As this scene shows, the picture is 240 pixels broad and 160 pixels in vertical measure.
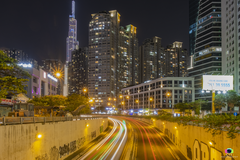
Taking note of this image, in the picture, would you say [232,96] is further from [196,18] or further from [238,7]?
[196,18]

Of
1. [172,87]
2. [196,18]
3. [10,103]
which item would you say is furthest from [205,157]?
[196,18]

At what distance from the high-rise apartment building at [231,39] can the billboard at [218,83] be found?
2686 inches

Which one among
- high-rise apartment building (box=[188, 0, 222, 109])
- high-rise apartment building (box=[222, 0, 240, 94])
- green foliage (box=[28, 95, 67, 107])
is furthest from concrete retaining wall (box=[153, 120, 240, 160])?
high-rise apartment building (box=[188, 0, 222, 109])

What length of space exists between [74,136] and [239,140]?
79.8ft

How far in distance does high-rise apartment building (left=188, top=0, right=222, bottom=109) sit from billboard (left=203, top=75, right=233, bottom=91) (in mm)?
93917

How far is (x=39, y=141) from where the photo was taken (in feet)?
Answer: 67.6

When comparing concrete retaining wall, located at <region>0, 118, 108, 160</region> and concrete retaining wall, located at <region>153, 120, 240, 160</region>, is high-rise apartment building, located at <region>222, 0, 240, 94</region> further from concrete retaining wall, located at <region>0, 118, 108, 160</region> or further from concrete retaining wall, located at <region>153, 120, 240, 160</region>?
concrete retaining wall, located at <region>0, 118, 108, 160</region>

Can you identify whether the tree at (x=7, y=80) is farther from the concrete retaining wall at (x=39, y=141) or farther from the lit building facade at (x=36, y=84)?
the lit building facade at (x=36, y=84)

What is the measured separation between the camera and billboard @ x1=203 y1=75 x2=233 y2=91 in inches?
1705

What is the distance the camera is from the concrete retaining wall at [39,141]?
616 inches

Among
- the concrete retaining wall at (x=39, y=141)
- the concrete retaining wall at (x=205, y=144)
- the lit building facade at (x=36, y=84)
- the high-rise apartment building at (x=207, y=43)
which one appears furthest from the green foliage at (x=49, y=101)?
the high-rise apartment building at (x=207, y=43)

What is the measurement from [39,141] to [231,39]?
123 metres

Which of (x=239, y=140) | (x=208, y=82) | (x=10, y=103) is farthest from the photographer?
(x=10, y=103)

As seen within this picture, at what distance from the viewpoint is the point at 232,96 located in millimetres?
77062
